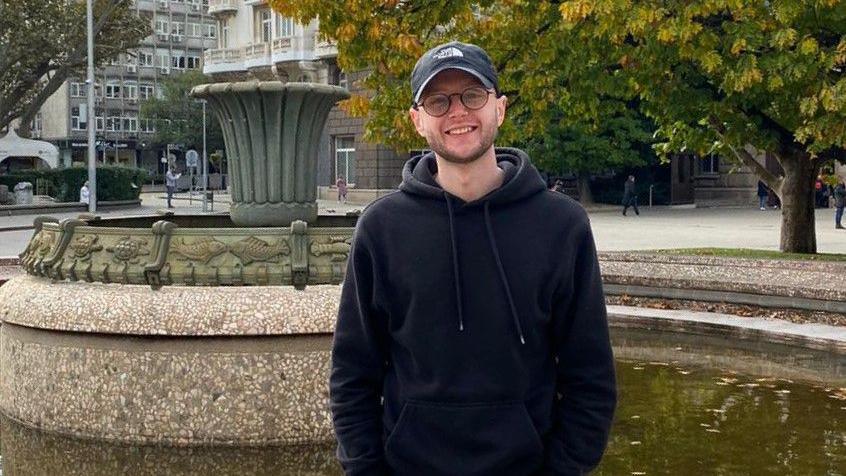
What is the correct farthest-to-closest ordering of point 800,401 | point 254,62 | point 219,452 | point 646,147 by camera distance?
1. point 254,62
2. point 646,147
3. point 800,401
4. point 219,452

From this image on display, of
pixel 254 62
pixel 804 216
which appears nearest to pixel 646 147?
pixel 254 62

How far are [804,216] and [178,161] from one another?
71.9m

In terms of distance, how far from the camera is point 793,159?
683 inches

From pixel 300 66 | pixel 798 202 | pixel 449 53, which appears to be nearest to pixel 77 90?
pixel 300 66

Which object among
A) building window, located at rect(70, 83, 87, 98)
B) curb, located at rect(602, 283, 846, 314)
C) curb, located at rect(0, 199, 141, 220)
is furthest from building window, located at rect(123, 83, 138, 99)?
curb, located at rect(602, 283, 846, 314)

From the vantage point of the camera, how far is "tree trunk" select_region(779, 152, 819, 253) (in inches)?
684

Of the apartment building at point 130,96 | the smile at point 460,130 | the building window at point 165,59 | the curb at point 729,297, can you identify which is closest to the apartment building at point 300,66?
the apartment building at point 130,96

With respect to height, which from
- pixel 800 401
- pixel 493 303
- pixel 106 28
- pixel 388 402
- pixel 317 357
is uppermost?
pixel 106 28

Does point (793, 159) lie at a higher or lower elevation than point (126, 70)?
lower

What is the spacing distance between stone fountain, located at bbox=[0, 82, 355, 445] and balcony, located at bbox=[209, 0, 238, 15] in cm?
5320

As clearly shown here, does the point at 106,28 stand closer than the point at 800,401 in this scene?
No

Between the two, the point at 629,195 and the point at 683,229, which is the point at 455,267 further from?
the point at 629,195

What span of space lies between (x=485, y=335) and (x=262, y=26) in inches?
2210

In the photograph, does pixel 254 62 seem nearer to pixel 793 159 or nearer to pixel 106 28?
pixel 106 28
